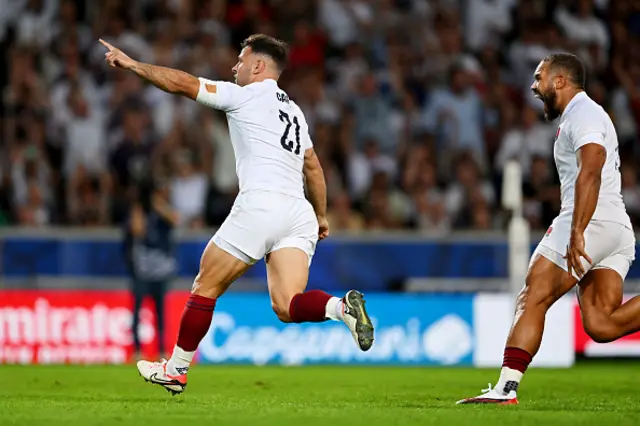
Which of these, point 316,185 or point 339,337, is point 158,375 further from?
point 339,337

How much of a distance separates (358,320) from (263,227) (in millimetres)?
950

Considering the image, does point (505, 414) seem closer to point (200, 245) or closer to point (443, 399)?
point (443, 399)

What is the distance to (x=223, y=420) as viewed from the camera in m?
6.98

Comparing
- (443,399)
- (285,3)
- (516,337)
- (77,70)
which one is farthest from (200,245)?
(516,337)

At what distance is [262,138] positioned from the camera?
8.23 m

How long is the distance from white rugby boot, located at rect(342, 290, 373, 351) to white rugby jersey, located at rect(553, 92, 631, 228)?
4.81 ft

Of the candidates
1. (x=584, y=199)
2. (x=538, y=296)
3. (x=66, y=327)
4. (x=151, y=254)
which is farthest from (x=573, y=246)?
(x=66, y=327)

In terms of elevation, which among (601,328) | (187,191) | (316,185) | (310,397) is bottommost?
(310,397)

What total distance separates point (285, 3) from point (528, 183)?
4.52m

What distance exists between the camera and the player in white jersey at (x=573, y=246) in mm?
7832

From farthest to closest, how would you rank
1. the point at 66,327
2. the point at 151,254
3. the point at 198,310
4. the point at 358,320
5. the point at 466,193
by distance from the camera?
1. the point at 466,193
2. the point at 66,327
3. the point at 151,254
4. the point at 198,310
5. the point at 358,320

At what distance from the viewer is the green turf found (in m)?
7.10

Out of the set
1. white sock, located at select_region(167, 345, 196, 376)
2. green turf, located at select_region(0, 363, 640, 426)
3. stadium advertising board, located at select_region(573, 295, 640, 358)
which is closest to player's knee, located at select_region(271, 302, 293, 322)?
green turf, located at select_region(0, 363, 640, 426)

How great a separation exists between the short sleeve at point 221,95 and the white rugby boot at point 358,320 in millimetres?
1461
